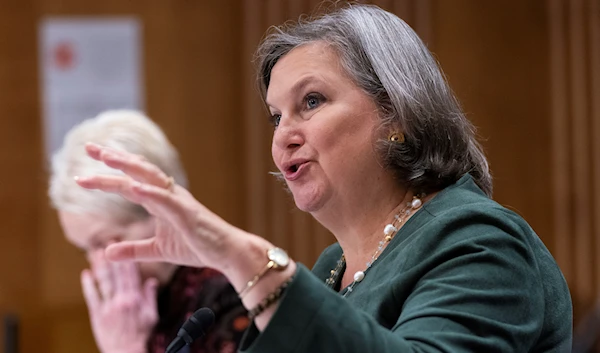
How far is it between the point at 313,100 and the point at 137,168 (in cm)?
50

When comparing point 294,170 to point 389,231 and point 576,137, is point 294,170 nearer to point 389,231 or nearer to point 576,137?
point 389,231

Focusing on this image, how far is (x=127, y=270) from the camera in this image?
2801 millimetres

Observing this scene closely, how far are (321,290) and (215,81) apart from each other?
12.5ft

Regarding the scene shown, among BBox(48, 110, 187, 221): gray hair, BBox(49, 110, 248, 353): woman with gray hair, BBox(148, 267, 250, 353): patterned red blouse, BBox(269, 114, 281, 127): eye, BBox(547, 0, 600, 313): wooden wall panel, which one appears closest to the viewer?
BBox(269, 114, 281, 127): eye

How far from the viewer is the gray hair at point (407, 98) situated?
168cm

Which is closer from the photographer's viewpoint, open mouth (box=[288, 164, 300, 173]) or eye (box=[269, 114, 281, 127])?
open mouth (box=[288, 164, 300, 173])

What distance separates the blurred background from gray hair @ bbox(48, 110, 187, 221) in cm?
186

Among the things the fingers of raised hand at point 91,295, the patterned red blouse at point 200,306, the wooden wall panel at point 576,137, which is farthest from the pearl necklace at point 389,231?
the wooden wall panel at point 576,137

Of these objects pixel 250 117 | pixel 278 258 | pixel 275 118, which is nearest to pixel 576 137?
pixel 250 117

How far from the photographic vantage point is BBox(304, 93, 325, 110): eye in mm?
1705

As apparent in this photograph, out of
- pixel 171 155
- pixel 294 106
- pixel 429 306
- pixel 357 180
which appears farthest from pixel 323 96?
pixel 171 155

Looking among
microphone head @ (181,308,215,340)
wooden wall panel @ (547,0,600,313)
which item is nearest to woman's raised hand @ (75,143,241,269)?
microphone head @ (181,308,215,340)

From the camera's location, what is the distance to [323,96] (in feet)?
5.58

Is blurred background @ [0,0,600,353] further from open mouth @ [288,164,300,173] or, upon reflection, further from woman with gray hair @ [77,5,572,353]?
open mouth @ [288,164,300,173]
